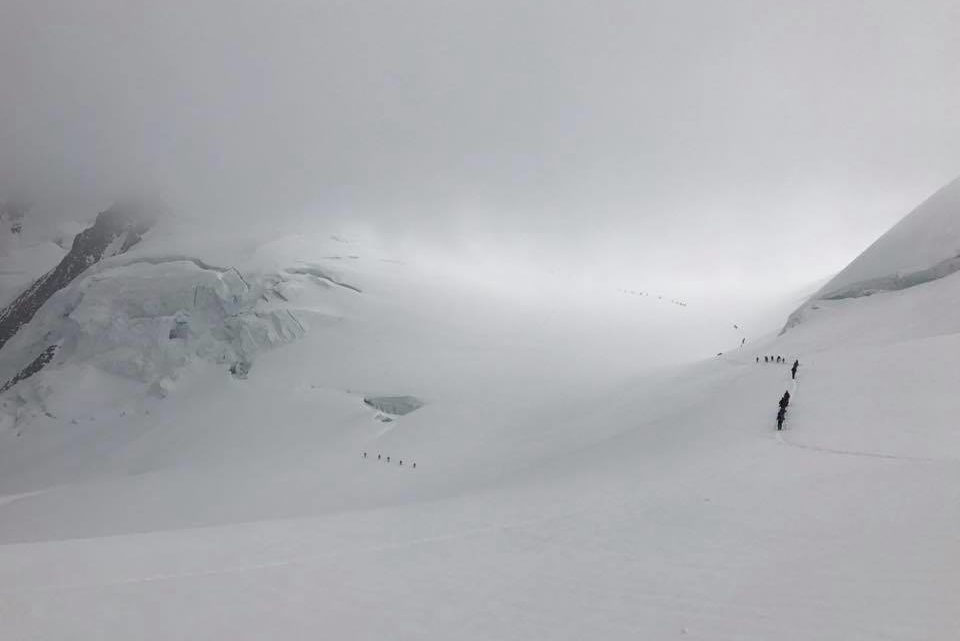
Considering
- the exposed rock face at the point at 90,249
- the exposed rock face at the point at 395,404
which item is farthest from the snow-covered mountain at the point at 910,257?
the exposed rock face at the point at 90,249

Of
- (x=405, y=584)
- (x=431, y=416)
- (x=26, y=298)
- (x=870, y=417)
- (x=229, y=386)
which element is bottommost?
(x=405, y=584)

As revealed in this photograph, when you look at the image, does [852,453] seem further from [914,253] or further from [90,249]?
[90,249]

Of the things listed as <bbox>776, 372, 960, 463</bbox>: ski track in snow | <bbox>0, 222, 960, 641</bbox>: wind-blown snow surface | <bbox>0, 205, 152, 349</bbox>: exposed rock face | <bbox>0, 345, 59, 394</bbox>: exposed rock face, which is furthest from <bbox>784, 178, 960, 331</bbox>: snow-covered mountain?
<bbox>0, 205, 152, 349</bbox>: exposed rock face

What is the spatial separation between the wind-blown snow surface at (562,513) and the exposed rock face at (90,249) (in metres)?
95.1

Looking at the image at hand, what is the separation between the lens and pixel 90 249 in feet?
422

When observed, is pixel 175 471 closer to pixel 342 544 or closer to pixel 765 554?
pixel 342 544

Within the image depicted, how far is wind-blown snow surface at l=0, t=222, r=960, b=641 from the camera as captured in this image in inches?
321

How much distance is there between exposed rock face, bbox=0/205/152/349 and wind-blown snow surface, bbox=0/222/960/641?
312 feet

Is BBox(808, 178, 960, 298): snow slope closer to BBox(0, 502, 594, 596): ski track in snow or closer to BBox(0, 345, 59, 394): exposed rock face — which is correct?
BBox(0, 502, 594, 596): ski track in snow

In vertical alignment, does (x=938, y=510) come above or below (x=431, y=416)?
below

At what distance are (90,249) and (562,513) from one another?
14849 cm

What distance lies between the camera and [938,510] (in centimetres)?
864

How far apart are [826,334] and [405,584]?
84.8 feet

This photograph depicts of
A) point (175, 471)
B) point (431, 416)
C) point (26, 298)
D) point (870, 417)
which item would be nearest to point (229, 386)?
point (175, 471)
